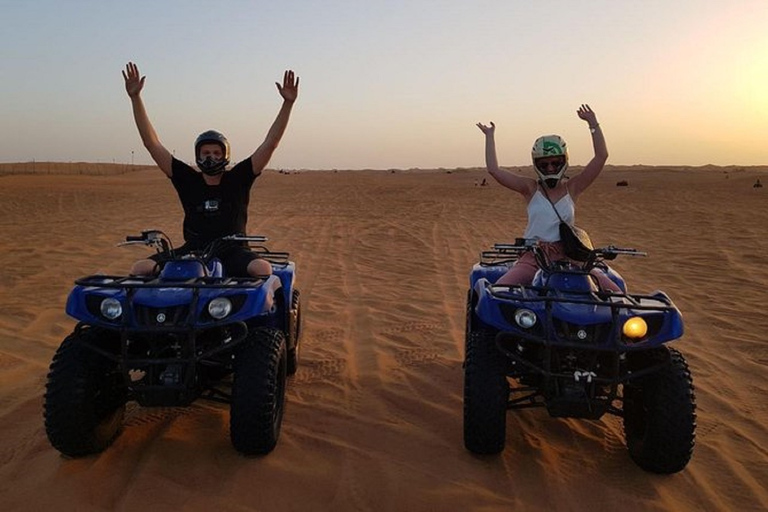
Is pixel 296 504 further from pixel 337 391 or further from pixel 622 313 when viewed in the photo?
pixel 622 313

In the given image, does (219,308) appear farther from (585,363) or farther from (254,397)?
(585,363)

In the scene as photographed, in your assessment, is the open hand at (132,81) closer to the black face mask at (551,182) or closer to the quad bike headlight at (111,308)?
the quad bike headlight at (111,308)

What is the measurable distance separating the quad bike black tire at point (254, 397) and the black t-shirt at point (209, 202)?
1168 mm

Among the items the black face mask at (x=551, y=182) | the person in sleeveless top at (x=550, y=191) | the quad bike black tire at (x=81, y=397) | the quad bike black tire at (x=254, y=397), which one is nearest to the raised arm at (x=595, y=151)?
the person in sleeveless top at (x=550, y=191)

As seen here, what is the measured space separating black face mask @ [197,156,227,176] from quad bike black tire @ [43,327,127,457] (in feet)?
4.76

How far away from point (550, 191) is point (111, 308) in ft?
10.4

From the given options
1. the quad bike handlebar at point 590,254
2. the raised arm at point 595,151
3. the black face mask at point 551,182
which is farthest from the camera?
the raised arm at point 595,151

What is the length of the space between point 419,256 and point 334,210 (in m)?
10.3

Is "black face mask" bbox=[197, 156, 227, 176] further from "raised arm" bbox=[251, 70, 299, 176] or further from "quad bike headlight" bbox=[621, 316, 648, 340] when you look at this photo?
"quad bike headlight" bbox=[621, 316, 648, 340]

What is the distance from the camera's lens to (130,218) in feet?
59.6

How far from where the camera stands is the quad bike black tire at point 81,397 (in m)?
3.44

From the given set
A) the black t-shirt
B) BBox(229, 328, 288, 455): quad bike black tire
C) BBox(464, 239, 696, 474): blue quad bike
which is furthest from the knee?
BBox(464, 239, 696, 474): blue quad bike

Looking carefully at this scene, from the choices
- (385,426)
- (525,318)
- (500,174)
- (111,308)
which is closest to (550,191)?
(500,174)

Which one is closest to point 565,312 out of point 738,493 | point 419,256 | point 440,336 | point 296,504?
point 738,493
